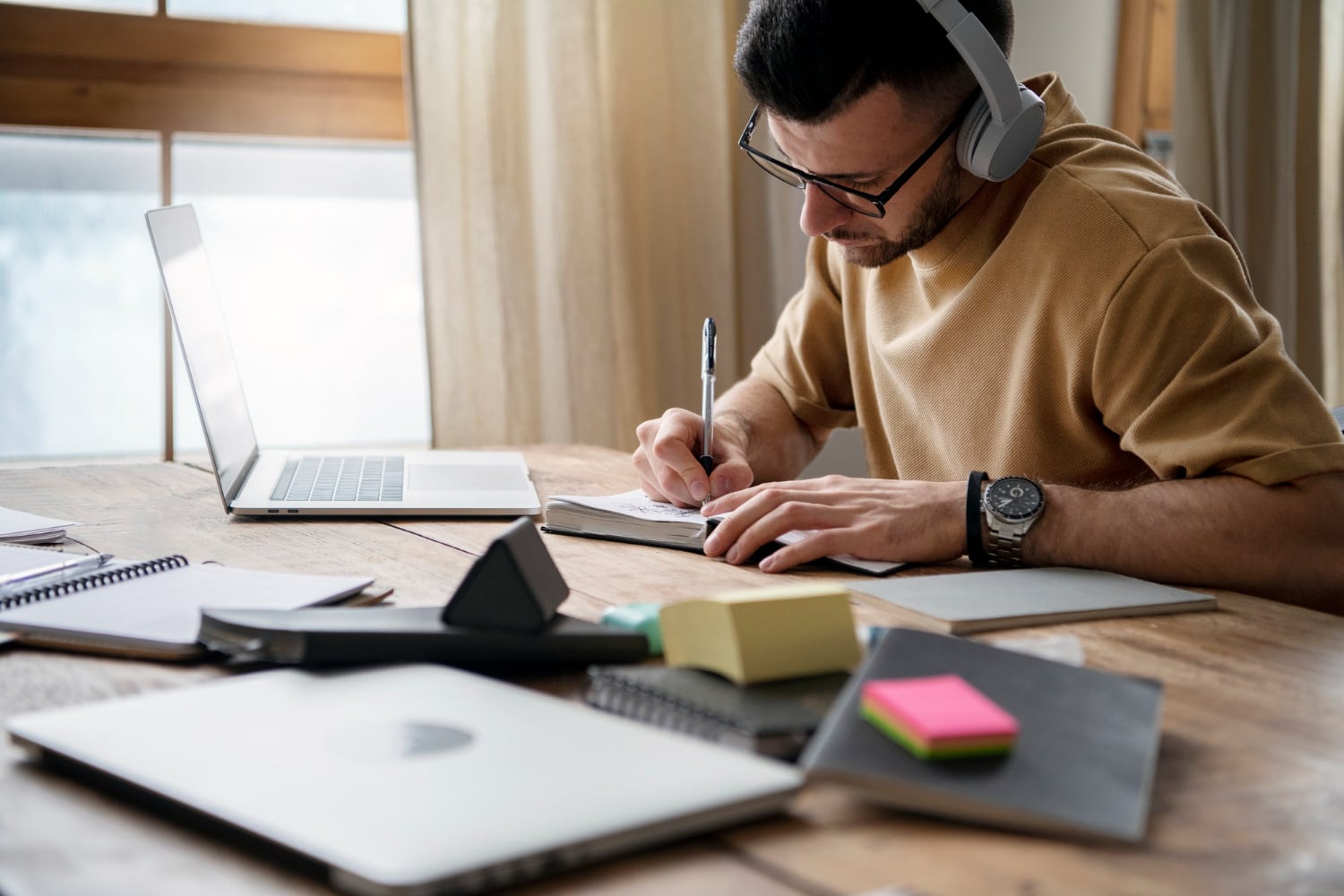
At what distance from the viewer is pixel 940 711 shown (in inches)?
22.0

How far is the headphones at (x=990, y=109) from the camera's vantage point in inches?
49.6

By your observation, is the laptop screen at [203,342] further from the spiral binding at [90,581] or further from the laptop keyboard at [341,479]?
the spiral binding at [90,581]

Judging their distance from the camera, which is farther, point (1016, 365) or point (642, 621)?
point (1016, 365)

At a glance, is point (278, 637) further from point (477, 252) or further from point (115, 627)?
point (477, 252)

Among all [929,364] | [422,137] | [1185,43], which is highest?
[1185,43]

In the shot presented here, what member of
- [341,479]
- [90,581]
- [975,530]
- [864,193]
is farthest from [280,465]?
[975,530]

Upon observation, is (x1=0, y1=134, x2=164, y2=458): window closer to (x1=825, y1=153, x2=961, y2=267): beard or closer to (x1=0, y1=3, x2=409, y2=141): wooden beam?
(x1=0, y1=3, x2=409, y2=141): wooden beam

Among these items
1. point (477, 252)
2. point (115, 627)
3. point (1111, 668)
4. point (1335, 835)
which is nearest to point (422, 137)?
point (477, 252)

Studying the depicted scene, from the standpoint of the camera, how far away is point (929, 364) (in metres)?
1.58

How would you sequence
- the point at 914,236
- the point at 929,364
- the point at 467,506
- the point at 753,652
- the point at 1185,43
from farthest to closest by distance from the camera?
1. the point at 1185,43
2. the point at 929,364
3. the point at 914,236
4. the point at 467,506
5. the point at 753,652

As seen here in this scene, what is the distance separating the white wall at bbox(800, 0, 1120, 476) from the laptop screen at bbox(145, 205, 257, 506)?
61.4 inches

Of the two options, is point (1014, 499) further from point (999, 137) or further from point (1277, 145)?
point (1277, 145)

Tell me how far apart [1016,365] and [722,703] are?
93 centimetres

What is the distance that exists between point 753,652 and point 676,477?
29.0 inches
